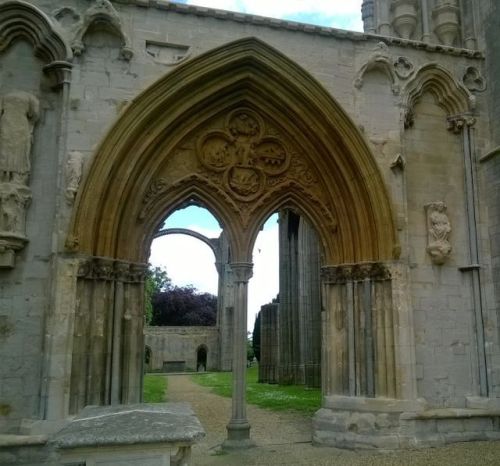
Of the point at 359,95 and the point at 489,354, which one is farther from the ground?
the point at 359,95

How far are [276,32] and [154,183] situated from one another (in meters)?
2.82

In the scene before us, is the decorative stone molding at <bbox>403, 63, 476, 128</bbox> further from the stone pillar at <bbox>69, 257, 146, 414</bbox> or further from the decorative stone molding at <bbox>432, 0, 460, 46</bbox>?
the stone pillar at <bbox>69, 257, 146, 414</bbox>

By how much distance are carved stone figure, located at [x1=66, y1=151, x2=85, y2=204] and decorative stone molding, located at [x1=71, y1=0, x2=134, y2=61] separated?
4.54 ft

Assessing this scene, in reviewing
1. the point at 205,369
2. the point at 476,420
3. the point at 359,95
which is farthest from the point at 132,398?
the point at 205,369

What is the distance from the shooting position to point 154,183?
782cm

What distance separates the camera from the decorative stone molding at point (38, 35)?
6905 millimetres

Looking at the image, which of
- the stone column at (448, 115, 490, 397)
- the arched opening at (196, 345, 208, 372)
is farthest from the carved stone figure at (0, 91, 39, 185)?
the arched opening at (196, 345, 208, 372)

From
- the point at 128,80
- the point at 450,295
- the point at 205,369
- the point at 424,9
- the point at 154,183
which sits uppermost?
the point at 424,9

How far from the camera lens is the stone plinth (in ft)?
11.4

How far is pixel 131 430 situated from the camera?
11.8 ft

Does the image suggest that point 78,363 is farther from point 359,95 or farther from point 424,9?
point 424,9

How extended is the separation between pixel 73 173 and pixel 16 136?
31.5 inches

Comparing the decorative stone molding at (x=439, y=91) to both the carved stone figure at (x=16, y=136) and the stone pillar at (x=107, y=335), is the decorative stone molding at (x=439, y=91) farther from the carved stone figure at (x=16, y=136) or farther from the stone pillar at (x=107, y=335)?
the carved stone figure at (x=16, y=136)

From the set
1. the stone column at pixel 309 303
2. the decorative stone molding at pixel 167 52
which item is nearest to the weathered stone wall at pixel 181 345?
the stone column at pixel 309 303
